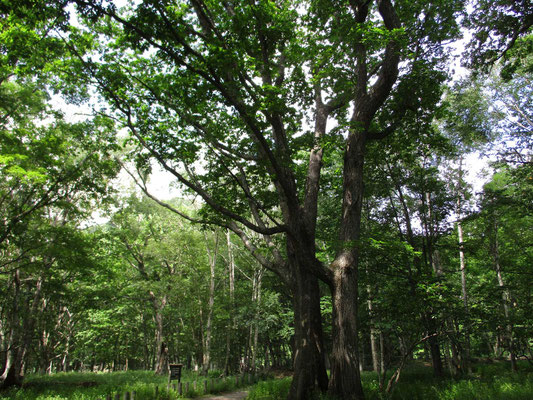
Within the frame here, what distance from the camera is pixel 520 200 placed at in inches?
439

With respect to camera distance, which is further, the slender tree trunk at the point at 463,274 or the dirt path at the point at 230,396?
the dirt path at the point at 230,396

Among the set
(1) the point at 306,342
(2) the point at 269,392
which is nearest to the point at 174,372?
(2) the point at 269,392

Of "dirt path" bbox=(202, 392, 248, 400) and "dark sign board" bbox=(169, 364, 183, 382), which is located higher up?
"dark sign board" bbox=(169, 364, 183, 382)

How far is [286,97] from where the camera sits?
8.68m

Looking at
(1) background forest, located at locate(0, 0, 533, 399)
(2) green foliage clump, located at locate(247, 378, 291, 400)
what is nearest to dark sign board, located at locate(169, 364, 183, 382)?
(2) green foliage clump, located at locate(247, 378, 291, 400)

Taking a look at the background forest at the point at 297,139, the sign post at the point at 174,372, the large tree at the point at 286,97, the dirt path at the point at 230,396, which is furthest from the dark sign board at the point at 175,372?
the large tree at the point at 286,97

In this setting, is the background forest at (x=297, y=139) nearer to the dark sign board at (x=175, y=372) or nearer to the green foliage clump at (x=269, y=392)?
the green foliage clump at (x=269, y=392)

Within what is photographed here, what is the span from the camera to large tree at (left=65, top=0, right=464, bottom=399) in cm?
595

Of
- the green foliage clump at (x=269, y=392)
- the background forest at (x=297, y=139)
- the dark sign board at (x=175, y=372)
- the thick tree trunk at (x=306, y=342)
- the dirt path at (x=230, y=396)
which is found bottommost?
the dirt path at (x=230, y=396)

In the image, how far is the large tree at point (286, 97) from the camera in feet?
19.5

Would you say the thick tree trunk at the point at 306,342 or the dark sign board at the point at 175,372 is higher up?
the thick tree trunk at the point at 306,342

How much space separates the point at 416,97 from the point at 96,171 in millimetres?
10972

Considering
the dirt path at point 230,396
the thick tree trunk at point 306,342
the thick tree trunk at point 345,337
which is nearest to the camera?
the thick tree trunk at point 345,337

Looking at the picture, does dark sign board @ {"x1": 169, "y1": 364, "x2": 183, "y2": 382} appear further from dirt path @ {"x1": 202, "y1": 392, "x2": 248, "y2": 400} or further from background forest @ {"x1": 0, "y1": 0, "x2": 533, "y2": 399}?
background forest @ {"x1": 0, "y1": 0, "x2": 533, "y2": 399}
